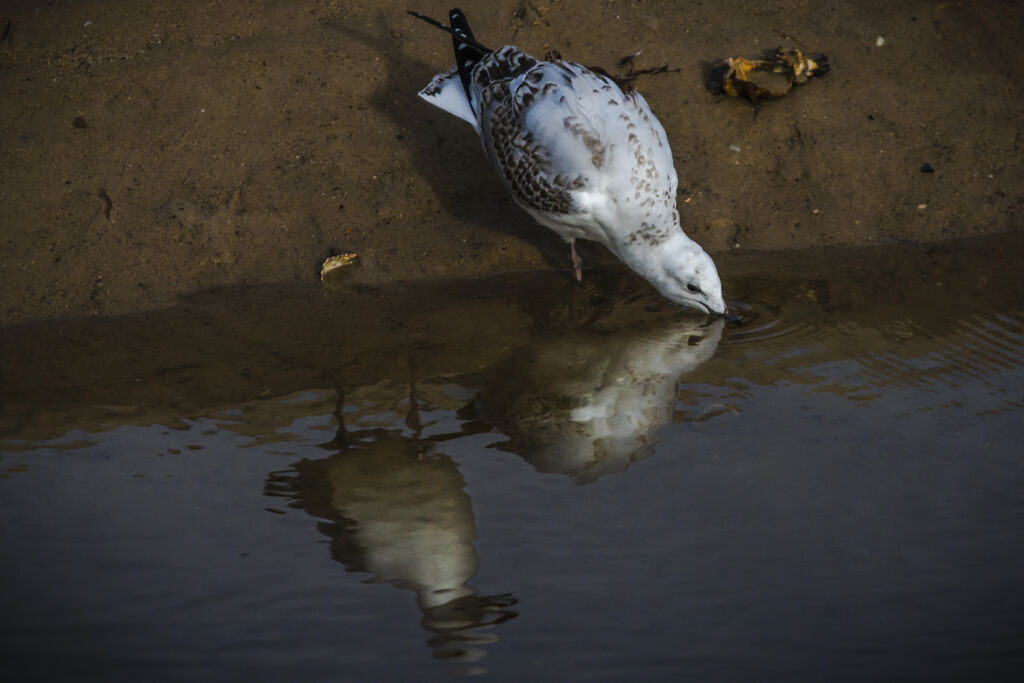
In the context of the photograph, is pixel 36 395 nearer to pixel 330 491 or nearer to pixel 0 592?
pixel 0 592

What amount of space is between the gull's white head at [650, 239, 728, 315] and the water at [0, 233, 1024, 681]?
0.16 meters

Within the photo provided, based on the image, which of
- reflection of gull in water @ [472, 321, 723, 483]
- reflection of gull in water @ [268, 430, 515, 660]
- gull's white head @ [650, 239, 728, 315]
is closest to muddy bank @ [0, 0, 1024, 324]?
gull's white head @ [650, 239, 728, 315]

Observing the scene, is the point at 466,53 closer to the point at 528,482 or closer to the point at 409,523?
the point at 528,482

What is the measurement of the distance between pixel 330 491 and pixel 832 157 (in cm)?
349

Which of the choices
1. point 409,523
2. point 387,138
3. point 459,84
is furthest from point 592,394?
point 387,138

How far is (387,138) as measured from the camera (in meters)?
5.46

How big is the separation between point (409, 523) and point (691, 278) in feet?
5.94

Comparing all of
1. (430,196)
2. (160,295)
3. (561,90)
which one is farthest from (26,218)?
(561,90)

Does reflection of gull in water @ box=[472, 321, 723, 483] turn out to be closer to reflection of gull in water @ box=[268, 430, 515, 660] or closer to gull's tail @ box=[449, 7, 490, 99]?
reflection of gull in water @ box=[268, 430, 515, 660]

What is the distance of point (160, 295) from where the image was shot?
4859 mm

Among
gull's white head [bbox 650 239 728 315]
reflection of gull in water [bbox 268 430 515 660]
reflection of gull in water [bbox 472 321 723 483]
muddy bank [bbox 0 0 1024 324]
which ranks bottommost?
reflection of gull in water [bbox 268 430 515 660]

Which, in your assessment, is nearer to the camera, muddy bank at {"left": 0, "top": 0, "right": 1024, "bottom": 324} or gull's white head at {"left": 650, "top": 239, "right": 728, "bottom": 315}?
gull's white head at {"left": 650, "top": 239, "right": 728, "bottom": 315}

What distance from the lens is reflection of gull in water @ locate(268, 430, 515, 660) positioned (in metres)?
3.10

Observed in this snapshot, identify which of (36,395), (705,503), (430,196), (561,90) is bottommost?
(705,503)
